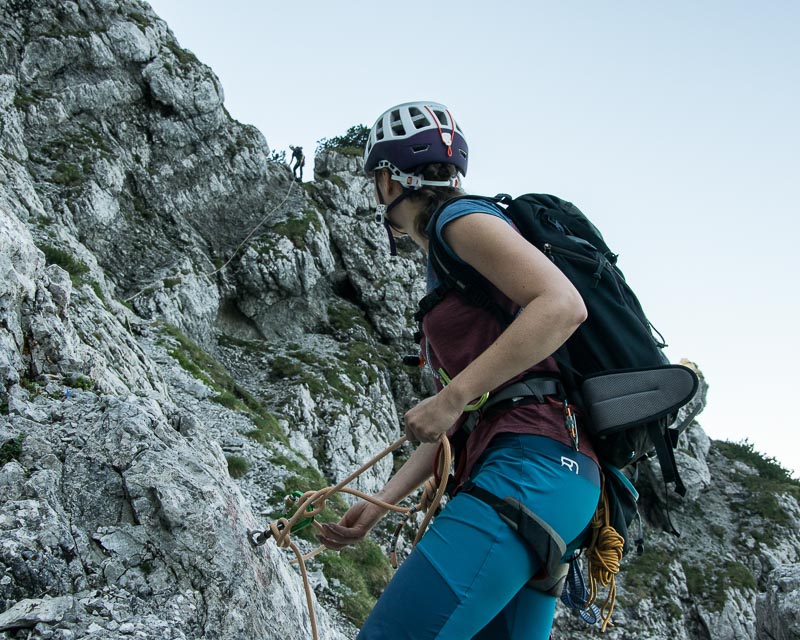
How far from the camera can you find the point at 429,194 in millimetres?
4199

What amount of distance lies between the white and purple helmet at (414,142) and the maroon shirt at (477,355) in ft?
3.01

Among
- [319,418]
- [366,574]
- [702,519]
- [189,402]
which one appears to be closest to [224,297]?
[319,418]

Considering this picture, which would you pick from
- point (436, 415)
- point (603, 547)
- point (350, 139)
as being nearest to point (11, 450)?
point (436, 415)

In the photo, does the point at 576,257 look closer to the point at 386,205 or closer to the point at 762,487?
the point at 386,205

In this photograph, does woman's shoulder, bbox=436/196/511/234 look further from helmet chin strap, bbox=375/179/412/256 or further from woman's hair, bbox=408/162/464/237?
helmet chin strap, bbox=375/179/412/256

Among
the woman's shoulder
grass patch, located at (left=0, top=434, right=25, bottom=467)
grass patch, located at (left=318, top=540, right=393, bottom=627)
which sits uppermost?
the woman's shoulder

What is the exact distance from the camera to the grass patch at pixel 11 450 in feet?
15.8

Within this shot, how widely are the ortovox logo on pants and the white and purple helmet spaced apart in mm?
1903

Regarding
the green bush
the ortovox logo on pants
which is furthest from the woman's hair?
the green bush

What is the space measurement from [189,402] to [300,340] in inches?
857

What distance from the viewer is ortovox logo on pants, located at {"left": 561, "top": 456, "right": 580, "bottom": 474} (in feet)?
11.3

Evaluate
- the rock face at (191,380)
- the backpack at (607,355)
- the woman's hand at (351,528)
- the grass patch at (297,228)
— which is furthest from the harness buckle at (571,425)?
the grass patch at (297,228)

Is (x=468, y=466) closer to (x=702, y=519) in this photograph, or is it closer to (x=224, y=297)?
(x=224, y=297)

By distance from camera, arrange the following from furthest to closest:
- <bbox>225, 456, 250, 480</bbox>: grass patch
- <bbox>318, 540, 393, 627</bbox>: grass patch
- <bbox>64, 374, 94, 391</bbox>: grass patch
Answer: <bbox>225, 456, 250, 480</bbox>: grass patch < <bbox>318, 540, 393, 627</bbox>: grass patch < <bbox>64, 374, 94, 391</bbox>: grass patch
